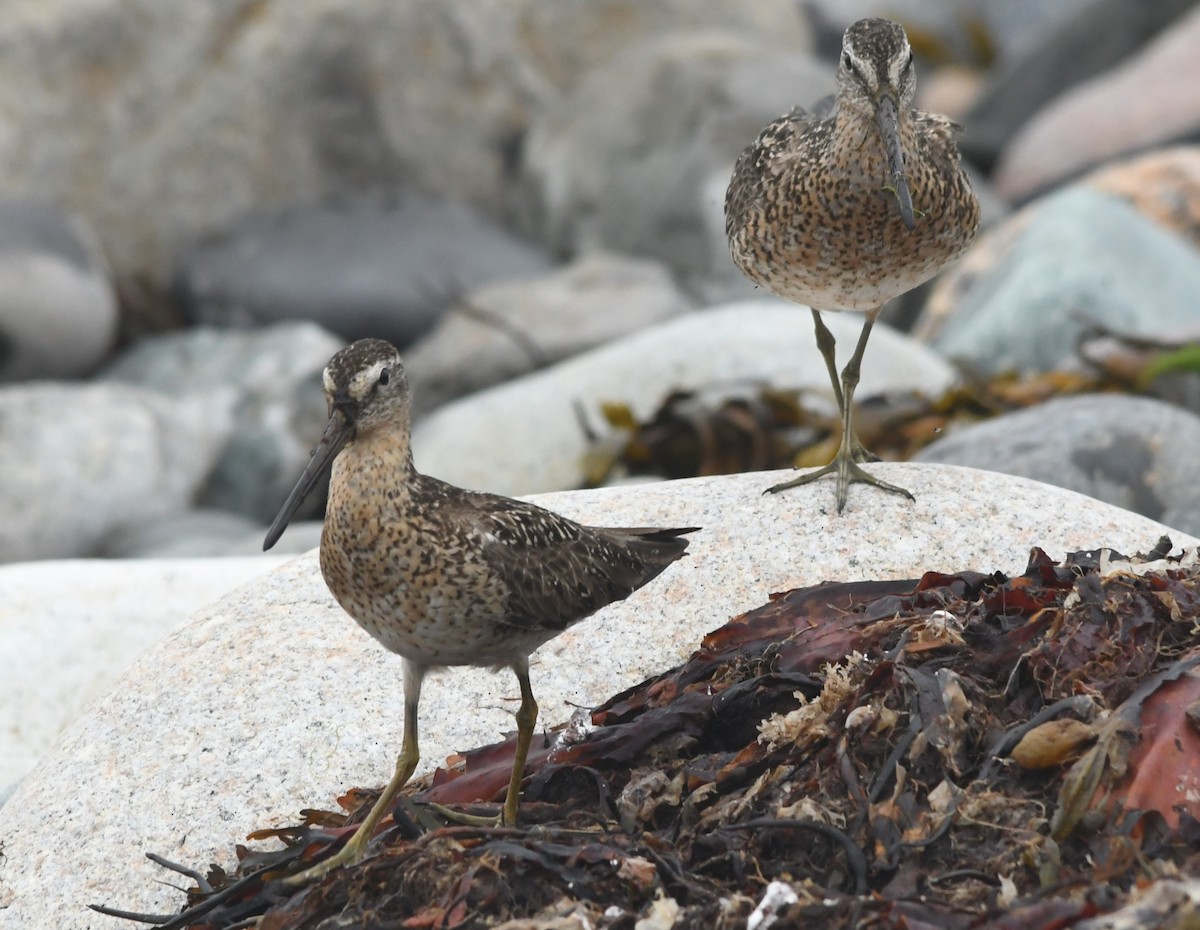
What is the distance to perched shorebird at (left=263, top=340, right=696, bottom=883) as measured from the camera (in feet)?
13.5

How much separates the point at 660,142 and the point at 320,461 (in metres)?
11.1

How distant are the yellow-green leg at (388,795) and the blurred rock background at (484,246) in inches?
154

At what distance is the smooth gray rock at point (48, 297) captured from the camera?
12766 millimetres

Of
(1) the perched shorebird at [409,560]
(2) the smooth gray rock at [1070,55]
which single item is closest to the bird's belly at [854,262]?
(1) the perched shorebird at [409,560]

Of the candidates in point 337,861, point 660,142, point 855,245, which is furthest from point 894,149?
point 660,142

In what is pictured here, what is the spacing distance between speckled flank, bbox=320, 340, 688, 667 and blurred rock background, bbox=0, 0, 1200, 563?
151 inches

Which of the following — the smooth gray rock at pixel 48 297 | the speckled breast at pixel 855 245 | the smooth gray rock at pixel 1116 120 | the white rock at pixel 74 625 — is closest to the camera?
the speckled breast at pixel 855 245

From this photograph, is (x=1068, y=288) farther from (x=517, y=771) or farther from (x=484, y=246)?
(x=517, y=771)

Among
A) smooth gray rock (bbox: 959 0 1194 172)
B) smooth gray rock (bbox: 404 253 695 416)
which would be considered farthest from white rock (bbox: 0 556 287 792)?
smooth gray rock (bbox: 959 0 1194 172)

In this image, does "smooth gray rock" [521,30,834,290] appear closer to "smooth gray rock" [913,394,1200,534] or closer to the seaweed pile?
"smooth gray rock" [913,394,1200,534]

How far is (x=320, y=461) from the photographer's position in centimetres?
416

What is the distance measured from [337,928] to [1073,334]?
817 centimetres

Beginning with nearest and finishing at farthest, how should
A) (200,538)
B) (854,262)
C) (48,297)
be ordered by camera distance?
(854,262) < (200,538) < (48,297)

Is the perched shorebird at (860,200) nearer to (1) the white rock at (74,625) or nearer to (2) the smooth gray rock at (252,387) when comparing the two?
(1) the white rock at (74,625)
